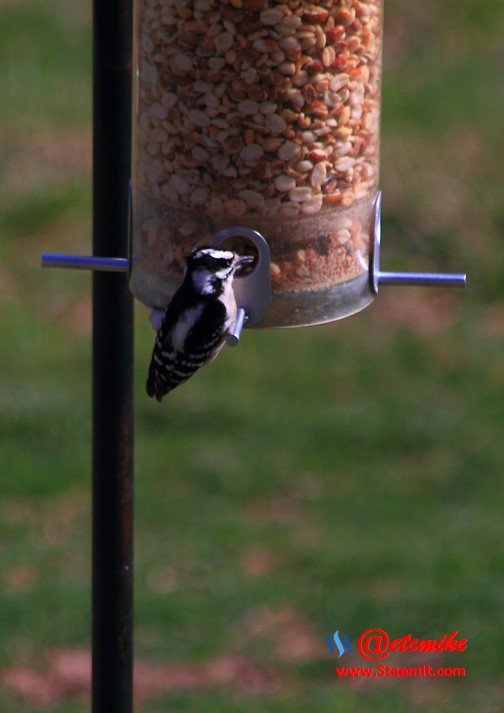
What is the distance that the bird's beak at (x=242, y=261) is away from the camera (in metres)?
3.25

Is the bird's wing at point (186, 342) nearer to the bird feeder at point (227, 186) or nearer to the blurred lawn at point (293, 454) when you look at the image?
the bird feeder at point (227, 186)

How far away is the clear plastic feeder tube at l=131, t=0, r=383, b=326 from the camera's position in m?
3.23

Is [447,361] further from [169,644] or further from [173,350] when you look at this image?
[173,350]

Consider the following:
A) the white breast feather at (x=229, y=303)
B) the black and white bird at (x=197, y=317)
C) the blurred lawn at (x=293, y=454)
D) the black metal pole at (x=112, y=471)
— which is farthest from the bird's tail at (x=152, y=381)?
the blurred lawn at (x=293, y=454)

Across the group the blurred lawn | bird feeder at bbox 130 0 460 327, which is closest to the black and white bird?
bird feeder at bbox 130 0 460 327

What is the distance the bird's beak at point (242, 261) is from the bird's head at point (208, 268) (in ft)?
0.14

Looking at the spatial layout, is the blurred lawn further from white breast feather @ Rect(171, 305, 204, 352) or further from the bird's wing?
white breast feather @ Rect(171, 305, 204, 352)

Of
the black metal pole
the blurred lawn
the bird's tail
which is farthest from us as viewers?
the blurred lawn

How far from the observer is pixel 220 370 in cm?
793

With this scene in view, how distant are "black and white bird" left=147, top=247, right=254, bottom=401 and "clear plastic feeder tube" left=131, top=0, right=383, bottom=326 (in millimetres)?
136

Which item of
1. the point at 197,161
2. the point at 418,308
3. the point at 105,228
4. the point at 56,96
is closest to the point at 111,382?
the point at 105,228

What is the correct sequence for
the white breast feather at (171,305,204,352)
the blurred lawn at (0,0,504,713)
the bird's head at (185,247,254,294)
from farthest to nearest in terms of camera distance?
the blurred lawn at (0,0,504,713) → the white breast feather at (171,305,204,352) → the bird's head at (185,247,254,294)

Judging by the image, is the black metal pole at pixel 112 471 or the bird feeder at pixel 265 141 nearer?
the black metal pole at pixel 112 471

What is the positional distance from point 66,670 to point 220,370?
2.71m
